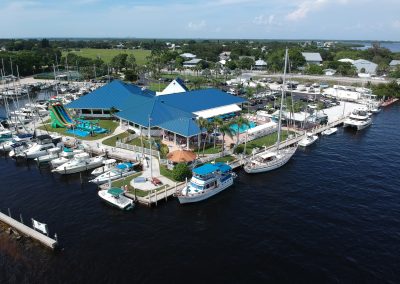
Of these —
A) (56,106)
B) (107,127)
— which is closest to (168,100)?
(107,127)

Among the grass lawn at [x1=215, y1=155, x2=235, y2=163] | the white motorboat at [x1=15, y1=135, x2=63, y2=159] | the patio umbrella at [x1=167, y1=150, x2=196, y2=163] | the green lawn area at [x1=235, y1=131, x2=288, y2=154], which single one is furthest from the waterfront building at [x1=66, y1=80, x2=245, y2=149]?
the white motorboat at [x1=15, y1=135, x2=63, y2=159]

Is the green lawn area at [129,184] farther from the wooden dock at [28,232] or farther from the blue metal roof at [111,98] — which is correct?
the blue metal roof at [111,98]

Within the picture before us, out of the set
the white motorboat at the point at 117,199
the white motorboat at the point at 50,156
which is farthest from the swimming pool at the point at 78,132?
the white motorboat at the point at 117,199

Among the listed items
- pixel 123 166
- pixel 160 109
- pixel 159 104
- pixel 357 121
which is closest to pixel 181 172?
pixel 123 166

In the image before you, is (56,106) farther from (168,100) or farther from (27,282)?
(27,282)

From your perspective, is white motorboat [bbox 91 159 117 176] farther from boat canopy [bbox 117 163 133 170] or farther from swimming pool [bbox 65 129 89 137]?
swimming pool [bbox 65 129 89 137]
